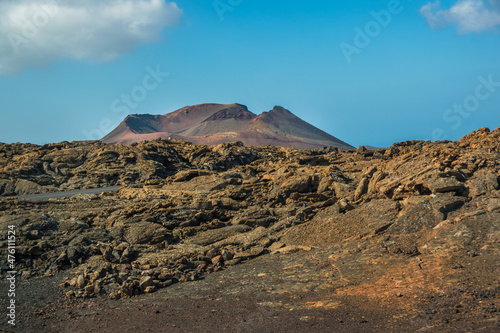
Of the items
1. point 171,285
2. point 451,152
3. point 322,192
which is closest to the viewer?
point 171,285

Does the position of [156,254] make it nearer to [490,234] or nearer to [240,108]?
[490,234]

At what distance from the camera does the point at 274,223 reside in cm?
1481

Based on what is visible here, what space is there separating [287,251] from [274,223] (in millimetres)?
2294

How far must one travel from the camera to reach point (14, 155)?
34.2 metres

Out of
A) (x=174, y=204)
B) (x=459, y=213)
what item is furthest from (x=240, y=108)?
(x=459, y=213)

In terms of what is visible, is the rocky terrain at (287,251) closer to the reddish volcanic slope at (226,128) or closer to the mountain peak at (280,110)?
the reddish volcanic slope at (226,128)

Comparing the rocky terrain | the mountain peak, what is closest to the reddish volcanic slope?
the mountain peak

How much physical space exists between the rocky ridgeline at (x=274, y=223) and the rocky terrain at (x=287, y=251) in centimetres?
5

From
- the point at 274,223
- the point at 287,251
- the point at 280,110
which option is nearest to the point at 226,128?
the point at 280,110

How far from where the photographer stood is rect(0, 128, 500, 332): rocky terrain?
8.23 metres

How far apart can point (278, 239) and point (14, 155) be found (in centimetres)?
2938

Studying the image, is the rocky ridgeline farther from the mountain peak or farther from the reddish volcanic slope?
the mountain peak

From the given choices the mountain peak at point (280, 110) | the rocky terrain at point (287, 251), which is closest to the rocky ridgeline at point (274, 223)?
the rocky terrain at point (287, 251)

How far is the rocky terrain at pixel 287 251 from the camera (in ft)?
27.0
